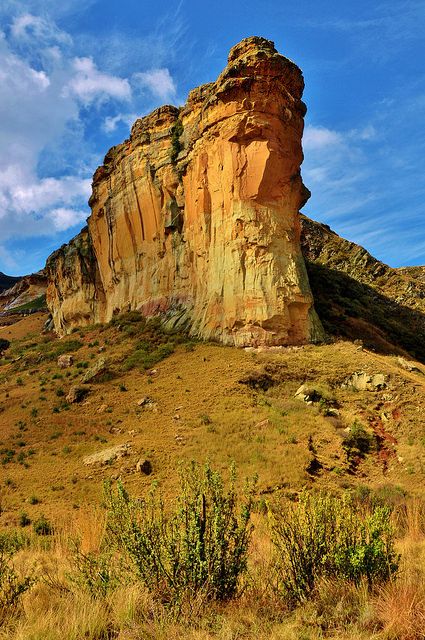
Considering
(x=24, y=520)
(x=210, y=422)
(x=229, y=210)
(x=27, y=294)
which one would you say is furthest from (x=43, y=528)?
(x=27, y=294)

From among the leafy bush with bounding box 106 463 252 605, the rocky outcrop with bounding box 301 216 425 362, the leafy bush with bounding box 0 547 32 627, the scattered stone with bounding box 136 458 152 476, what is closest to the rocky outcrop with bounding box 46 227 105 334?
the rocky outcrop with bounding box 301 216 425 362

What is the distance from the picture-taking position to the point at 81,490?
13.3 metres

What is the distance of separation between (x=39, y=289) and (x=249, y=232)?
2908 inches

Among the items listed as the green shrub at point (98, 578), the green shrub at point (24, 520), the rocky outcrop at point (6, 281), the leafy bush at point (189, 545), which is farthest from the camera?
the rocky outcrop at point (6, 281)

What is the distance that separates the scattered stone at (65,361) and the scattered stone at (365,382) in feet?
59.3

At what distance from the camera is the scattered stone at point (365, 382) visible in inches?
728

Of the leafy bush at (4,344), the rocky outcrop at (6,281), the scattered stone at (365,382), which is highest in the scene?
the rocky outcrop at (6,281)

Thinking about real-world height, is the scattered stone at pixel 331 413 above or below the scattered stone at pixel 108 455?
above

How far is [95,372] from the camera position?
78.8 feet

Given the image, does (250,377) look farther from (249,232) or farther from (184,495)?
(184,495)

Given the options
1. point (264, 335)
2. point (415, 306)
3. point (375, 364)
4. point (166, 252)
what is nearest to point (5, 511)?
point (264, 335)

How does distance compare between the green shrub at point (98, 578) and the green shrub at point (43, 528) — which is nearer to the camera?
the green shrub at point (98, 578)

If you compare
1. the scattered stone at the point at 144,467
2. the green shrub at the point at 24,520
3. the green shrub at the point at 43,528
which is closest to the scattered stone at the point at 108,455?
the scattered stone at the point at 144,467

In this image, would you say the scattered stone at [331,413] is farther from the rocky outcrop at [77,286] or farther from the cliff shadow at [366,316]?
the rocky outcrop at [77,286]
